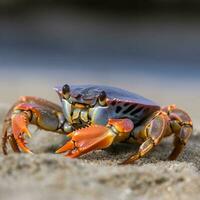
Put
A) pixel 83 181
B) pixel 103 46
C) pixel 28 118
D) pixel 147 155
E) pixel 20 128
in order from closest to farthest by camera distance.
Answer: pixel 83 181, pixel 20 128, pixel 28 118, pixel 147 155, pixel 103 46

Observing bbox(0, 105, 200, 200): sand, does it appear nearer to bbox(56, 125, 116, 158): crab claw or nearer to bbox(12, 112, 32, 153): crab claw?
bbox(56, 125, 116, 158): crab claw

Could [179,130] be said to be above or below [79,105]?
below

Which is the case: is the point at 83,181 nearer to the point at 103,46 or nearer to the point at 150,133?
the point at 150,133

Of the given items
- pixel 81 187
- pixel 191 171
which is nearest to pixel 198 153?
pixel 191 171

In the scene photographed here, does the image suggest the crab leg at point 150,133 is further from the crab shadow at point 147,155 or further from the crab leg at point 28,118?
the crab leg at point 28,118

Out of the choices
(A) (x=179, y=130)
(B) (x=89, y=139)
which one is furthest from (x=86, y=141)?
(A) (x=179, y=130)
